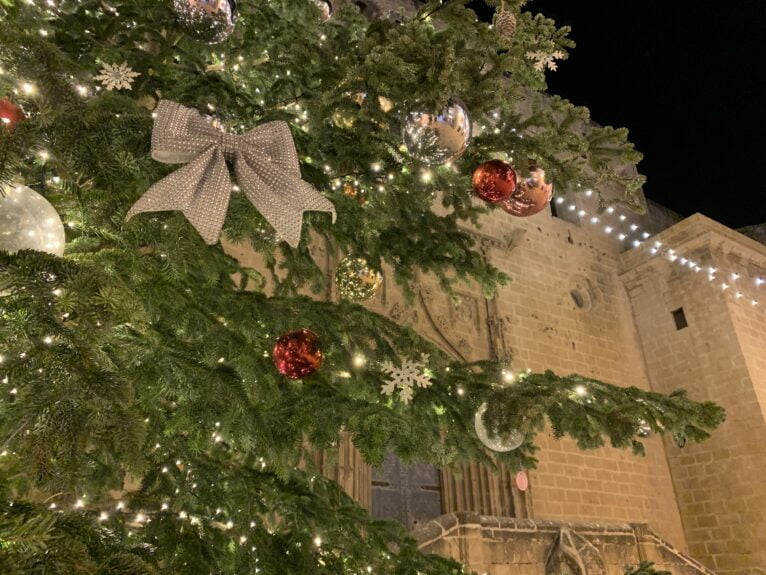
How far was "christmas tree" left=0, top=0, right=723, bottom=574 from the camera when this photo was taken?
990 mm

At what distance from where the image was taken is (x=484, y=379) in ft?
6.93

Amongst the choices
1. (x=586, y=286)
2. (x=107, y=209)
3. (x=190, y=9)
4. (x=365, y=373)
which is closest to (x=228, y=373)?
(x=107, y=209)

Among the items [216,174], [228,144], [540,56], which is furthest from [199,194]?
[540,56]

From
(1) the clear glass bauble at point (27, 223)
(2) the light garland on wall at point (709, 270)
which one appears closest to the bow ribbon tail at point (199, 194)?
(1) the clear glass bauble at point (27, 223)

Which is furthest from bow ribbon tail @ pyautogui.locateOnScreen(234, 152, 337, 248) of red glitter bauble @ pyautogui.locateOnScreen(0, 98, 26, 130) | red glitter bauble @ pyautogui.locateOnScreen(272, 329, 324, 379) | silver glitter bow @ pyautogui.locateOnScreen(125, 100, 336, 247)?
red glitter bauble @ pyautogui.locateOnScreen(0, 98, 26, 130)

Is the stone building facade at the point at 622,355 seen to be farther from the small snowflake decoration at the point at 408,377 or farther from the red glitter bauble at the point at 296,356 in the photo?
the red glitter bauble at the point at 296,356

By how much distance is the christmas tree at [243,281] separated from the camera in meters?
0.99

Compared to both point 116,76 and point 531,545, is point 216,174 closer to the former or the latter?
point 116,76

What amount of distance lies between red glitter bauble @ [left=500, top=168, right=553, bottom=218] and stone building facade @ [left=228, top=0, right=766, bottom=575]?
402 cm

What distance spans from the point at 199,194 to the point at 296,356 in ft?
2.28

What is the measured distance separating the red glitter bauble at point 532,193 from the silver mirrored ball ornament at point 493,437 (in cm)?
112

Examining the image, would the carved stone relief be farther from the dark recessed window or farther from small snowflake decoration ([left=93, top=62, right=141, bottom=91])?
the dark recessed window

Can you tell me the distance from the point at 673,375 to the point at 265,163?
9.96 m

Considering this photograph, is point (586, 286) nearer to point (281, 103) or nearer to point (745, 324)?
point (745, 324)
